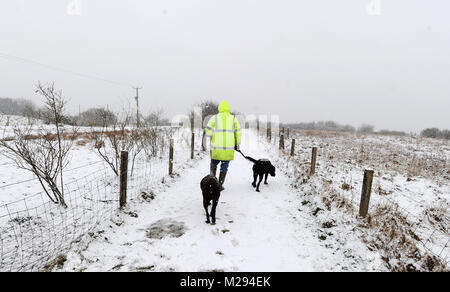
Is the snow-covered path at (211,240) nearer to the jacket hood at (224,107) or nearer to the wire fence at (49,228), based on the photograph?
the wire fence at (49,228)

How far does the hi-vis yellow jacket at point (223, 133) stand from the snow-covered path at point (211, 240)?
120 centimetres

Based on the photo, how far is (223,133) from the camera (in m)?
4.58

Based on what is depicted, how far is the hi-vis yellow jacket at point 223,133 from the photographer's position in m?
4.57

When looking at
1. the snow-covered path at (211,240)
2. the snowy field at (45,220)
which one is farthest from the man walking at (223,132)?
the snowy field at (45,220)

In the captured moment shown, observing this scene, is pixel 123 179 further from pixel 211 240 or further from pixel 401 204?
pixel 401 204

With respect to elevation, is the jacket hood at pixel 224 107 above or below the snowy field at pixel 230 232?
above

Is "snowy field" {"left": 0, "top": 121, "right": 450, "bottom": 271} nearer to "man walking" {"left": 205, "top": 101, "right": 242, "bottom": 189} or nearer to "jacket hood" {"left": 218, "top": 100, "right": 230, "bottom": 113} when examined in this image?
"man walking" {"left": 205, "top": 101, "right": 242, "bottom": 189}

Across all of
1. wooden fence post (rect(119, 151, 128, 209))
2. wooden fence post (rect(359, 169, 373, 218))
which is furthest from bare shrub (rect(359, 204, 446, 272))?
wooden fence post (rect(119, 151, 128, 209))

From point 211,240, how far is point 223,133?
2253 mm

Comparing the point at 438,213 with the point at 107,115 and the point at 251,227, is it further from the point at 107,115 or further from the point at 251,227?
the point at 107,115

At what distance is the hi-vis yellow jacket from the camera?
4.57 meters

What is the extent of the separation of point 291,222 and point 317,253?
0.98 m

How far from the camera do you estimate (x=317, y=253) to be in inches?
121

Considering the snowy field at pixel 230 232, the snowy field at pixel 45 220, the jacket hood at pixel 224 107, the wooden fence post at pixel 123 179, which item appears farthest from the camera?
the jacket hood at pixel 224 107
